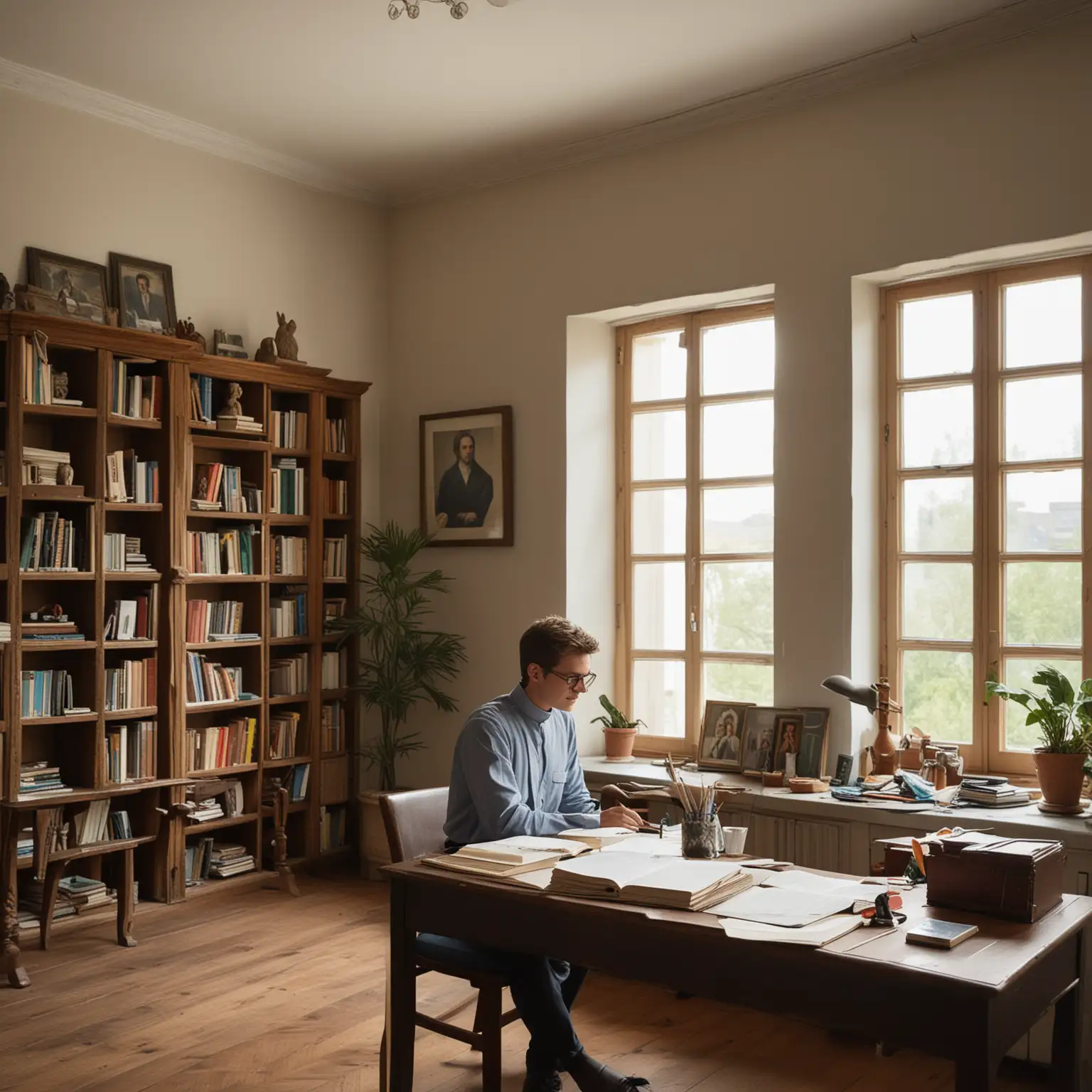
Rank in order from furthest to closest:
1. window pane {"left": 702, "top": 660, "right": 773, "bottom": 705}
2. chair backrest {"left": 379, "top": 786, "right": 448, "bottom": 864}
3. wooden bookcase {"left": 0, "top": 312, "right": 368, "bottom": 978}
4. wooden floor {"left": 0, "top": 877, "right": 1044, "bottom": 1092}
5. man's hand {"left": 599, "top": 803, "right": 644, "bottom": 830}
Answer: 1. window pane {"left": 702, "top": 660, "right": 773, "bottom": 705}
2. wooden bookcase {"left": 0, "top": 312, "right": 368, "bottom": 978}
3. wooden floor {"left": 0, "top": 877, "right": 1044, "bottom": 1092}
4. chair backrest {"left": 379, "top": 786, "right": 448, "bottom": 864}
5. man's hand {"left": 599, "top": 803, "right": 644, "bottom": 830}

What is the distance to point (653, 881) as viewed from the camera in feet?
8.42

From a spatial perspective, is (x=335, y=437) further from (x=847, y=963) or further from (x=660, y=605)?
(x=847, y=963)

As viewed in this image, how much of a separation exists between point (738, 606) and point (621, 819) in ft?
→ 7.66

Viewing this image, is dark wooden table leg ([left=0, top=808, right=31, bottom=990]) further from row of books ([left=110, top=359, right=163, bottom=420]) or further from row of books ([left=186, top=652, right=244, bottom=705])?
row of books ([left=110, top=359, right=163, bottom=420])

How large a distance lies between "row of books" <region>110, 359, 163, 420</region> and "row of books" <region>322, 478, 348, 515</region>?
111 cm

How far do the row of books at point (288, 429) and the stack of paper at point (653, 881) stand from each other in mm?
3723

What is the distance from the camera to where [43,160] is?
5.14 m

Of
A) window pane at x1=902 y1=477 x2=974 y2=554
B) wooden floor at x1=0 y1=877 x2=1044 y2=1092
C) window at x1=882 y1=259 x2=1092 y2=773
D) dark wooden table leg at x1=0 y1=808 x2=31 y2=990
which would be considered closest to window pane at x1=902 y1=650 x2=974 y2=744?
window at x1=882 y1=259 x2=1092 y2=773

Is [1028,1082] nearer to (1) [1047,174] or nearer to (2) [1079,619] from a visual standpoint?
(2) [1079,619]

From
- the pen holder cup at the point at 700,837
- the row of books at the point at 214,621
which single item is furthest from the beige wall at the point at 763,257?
the pen holder cup at the point at 700,837

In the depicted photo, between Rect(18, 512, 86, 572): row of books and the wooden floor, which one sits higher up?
Rect(18, 512, 86, 572): row of books

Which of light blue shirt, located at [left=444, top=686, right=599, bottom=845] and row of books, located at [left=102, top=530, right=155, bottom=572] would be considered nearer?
light blue shirt, located at [left=444, top=686, right=599, bottom=845]

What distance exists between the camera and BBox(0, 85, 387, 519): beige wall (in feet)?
16.8

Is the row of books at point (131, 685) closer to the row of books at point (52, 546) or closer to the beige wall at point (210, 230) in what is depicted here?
the row of books at point (52, 546)
